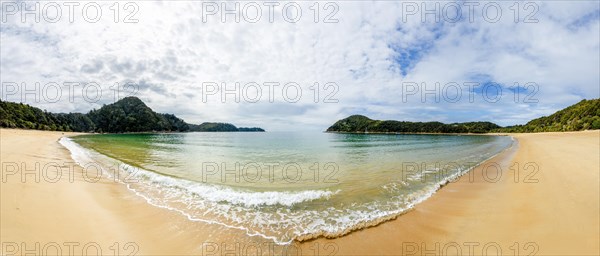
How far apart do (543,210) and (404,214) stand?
363 cm

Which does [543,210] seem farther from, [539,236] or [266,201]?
[266,201]

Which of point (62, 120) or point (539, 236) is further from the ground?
point (62, 120)

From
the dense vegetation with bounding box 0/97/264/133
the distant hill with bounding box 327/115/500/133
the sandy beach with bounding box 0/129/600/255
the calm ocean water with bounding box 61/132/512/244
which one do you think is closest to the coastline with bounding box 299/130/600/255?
the sandy beach with bounding box 0/129/600/255

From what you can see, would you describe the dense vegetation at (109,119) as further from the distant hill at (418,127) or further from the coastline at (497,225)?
the distant hill at (418,127)

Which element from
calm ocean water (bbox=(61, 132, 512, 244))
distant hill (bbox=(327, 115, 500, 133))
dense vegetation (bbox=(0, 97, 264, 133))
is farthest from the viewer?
distant hill (bbox=(327, 115, 500, 133))

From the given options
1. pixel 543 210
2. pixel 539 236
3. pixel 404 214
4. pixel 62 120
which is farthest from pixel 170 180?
pixel 62 120

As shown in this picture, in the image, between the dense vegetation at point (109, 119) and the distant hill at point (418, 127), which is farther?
the distant hill at point (418, 127)

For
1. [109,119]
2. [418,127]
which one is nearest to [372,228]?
[418,127]

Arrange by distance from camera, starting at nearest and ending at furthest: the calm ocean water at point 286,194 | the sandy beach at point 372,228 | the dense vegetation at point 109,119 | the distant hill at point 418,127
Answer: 1. the sandy beach at point 372,228
2. the calm ocean water at point 286,194
3. the dense vegetation at point 109,119
4. the distant hill at point 418,127

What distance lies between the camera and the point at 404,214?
21.1 ft

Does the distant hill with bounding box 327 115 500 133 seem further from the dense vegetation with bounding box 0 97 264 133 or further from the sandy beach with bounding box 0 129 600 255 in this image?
the sandy beach with bounding box 0 129 600 255

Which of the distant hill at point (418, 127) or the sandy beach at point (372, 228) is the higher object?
the distant hill at point (418, 127)

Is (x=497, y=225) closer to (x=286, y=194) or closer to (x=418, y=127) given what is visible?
(x=286, y=194)

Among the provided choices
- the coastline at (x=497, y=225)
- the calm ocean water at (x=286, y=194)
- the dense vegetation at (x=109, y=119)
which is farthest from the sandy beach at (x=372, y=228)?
the dense vegetation at (x=109, y=119)
